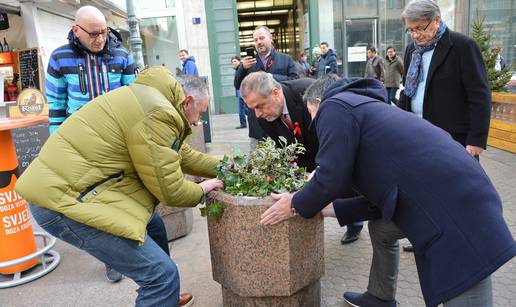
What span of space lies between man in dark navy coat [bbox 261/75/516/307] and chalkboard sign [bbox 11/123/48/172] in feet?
17.8

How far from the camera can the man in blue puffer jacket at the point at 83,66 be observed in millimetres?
3273

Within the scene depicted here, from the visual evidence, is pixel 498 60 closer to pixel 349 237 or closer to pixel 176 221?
pixel 349 237

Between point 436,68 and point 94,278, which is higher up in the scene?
point 436,68

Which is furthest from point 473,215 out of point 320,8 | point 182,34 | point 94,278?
point 320,8

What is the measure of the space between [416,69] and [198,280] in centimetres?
231

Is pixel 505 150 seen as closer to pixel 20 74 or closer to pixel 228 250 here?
pixel 228 250

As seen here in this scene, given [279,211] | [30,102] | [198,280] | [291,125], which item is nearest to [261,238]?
[279,211]

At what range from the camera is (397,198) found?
1.81m

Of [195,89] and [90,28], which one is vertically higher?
[90,28]

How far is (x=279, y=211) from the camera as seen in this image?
2277 mm

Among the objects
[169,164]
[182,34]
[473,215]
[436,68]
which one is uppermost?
[182,34]

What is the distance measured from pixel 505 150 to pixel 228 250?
235 inches

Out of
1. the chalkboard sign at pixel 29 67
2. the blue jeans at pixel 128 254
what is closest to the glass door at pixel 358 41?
the chalkboard sign at pixel 29 67

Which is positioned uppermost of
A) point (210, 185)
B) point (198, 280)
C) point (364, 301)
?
point (210, 185)
